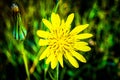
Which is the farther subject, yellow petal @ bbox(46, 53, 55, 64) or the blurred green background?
the blurred green background

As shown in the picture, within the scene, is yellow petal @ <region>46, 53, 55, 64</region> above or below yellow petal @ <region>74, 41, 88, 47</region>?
below

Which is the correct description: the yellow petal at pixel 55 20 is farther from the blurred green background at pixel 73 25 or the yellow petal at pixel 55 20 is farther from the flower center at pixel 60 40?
the blurred green background at pixel 73 25

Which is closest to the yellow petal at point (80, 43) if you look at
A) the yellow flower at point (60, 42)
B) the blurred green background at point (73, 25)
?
the yellow flower at point (60, 42)

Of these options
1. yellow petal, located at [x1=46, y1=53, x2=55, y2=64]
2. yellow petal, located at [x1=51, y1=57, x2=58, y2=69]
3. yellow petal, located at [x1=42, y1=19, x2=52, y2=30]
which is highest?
yellow petal, located at [x1=42, y1=19, x2=52, y2=30]

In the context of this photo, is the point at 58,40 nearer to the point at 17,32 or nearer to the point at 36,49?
the point at 17,32

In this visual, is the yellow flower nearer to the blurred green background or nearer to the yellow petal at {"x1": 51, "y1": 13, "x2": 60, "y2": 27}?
the yellow petal at {"x1": 51, "y1": 13, "x2": 60, "y2": 27}

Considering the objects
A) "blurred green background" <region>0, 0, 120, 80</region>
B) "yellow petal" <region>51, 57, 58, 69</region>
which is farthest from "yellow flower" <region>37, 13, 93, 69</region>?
"blurred green background" <region>0, 0, 120, 80</region>

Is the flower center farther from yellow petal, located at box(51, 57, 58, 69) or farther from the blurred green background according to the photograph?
the blurred green background
